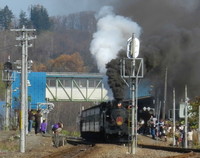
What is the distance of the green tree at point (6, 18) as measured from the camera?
514ft

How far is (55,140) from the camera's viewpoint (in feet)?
116

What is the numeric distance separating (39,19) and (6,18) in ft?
37.6

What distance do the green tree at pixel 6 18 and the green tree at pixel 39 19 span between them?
7461 millimetres

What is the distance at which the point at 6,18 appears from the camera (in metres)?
160

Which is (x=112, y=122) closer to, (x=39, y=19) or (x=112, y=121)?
(x=112, y=121)

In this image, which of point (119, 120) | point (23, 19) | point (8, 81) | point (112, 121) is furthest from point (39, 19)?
point (112, 121)

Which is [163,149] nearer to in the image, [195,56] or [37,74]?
[195,56]

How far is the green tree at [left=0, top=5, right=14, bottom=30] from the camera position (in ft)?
514

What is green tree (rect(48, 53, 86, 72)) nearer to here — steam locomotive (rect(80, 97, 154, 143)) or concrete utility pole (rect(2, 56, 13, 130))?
concrete utility pole (rect(2, 56, 13, 130))

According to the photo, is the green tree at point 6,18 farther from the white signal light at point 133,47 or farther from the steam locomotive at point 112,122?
the white signal light at point 133,47

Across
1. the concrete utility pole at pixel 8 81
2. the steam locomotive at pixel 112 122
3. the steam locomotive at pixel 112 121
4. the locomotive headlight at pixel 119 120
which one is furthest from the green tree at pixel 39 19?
the locomotive headlight at pixel 119 120

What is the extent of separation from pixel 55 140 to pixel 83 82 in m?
46.0

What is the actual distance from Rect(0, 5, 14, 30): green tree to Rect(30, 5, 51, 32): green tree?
746 centimetres

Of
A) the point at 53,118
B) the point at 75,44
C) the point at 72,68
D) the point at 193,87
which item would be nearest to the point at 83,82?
the point at 53,118
